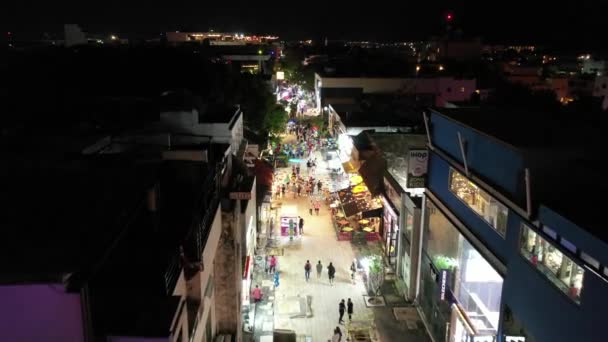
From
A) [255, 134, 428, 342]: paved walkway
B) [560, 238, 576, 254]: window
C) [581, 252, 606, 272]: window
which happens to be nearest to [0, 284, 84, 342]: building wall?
[581, 252, 606, 272]: window

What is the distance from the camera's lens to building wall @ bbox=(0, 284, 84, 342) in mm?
4988

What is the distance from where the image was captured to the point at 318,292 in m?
18.0

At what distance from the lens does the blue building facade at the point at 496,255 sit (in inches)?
307

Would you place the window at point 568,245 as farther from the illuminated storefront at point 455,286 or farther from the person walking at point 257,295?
the person walking at point 257,295

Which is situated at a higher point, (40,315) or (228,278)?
(40,315)

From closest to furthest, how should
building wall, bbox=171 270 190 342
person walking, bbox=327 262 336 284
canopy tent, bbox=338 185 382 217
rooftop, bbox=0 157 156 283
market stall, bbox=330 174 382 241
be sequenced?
1. rooftop, bbox=0 157 156 283
2. building wall, bbox=171 270 190 342
3. person walking, bbox=327 262 336 284
4. market stall, bbox=330 174 382 241
5. canopy tent, bbox=338 185 382 217

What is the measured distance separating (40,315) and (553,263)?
26.3ft

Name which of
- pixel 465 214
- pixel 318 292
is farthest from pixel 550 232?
pixel 318 292

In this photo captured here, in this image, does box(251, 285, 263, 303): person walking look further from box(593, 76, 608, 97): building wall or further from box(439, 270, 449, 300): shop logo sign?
box(593, 76, 608, 97): building wall

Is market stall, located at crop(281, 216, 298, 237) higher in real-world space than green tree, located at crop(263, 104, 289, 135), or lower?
lower

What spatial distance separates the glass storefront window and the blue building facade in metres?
0.02

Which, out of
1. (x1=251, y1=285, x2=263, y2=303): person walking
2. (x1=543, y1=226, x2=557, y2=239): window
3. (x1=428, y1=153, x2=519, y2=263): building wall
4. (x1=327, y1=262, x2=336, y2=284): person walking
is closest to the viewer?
(x1=543, y1=226, x2=557, y2=239): window

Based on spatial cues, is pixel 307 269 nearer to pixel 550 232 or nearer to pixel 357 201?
pixel 357 201

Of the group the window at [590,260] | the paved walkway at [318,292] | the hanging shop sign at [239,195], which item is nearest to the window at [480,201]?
the window at [590,260]
